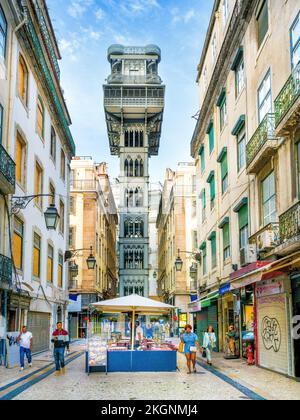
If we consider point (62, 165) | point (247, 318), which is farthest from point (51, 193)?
point (247, 318)

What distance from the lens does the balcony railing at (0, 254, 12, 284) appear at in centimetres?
1817

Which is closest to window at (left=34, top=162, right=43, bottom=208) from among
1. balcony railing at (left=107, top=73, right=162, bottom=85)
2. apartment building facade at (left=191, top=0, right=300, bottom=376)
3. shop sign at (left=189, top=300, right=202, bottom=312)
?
apartment building facade at (left=191, top=0, right=300, bottom=376)

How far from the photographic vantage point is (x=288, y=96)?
1390 centimetres

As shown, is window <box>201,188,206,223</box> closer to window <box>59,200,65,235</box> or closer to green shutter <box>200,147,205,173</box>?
green shutter <box>200,147,205,173</box>

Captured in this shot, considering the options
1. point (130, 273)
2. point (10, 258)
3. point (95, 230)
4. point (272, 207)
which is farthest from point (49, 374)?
point (130, 273)

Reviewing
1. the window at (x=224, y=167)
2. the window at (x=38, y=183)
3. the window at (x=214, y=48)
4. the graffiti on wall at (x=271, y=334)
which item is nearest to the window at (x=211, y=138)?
the window at (x=224, y=167)

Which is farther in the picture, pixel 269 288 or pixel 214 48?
pixel 214 48

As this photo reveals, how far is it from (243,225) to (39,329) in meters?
11.1

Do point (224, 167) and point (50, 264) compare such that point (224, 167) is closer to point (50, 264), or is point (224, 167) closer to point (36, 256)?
point (36, 256)

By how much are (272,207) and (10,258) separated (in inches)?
360

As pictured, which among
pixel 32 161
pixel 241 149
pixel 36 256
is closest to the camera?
pixel 241 149

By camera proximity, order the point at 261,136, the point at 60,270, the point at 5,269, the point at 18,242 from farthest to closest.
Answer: the point at 60,270 → the point at 18,242 → the point at 5,269 → the point at 261,136
